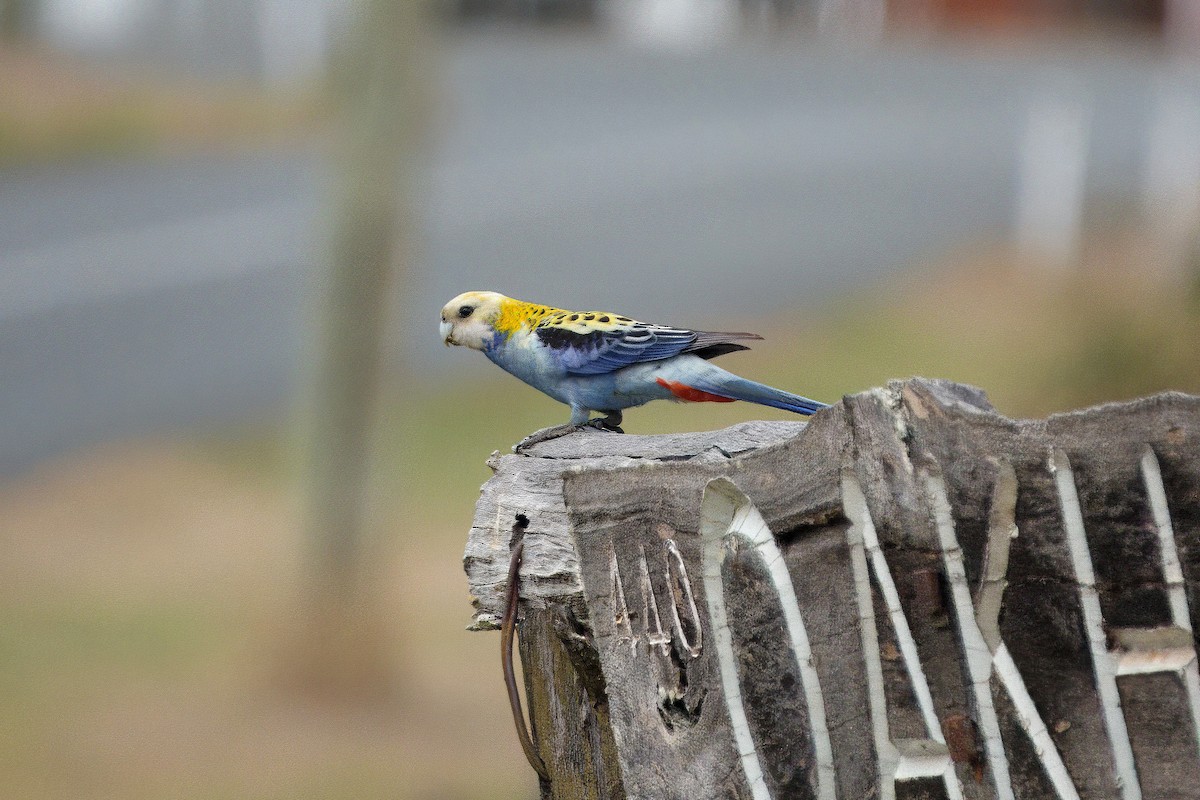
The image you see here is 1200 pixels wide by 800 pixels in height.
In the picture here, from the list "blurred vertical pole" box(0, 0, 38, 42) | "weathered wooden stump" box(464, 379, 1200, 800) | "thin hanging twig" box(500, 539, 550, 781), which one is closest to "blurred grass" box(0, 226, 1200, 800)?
"thin hanging twig" box(500, 539, 550, 781)

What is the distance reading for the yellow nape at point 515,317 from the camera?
2982 millimetres

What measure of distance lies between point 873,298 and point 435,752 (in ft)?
23.7

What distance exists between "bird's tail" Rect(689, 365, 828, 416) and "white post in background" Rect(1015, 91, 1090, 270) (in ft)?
36.4

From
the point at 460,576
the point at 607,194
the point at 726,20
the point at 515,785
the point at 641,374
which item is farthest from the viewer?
the point at 726,20

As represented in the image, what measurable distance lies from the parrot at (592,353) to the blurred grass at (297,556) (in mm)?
2895

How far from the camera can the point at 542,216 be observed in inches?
603

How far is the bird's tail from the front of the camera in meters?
2.49

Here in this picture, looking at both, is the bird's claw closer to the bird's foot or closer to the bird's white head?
the bird's foot

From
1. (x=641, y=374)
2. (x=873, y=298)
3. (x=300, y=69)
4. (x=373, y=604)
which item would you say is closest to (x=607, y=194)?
(x=873, y=298)

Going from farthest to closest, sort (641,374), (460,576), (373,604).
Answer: (460,576) → (373,604) → (641,374)

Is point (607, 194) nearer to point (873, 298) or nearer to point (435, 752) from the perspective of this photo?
point (873, 298)

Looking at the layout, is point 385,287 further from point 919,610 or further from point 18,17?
point 18,17

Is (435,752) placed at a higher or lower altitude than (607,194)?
lower

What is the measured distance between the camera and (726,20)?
28.9 meters
